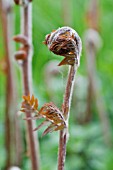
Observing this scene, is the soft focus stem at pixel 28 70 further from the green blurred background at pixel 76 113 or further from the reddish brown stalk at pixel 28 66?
the green blurred background at pixel 76 113

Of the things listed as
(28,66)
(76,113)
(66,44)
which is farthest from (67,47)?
(76,113)

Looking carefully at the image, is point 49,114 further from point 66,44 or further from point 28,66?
point 28,66

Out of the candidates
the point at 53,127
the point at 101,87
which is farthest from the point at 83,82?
the point at 53,127

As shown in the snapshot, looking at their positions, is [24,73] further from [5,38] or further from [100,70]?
[100,70]

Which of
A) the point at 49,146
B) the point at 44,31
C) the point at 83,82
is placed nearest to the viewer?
the point at 49,146

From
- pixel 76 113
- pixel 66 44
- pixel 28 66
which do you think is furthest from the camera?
pixel 76 113

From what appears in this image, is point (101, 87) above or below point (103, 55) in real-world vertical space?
below

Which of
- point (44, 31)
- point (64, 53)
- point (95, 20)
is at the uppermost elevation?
point (44, 31)

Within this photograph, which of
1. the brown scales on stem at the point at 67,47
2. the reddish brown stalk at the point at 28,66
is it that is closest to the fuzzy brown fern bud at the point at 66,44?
the brown scales on stem at the point at 67,47
